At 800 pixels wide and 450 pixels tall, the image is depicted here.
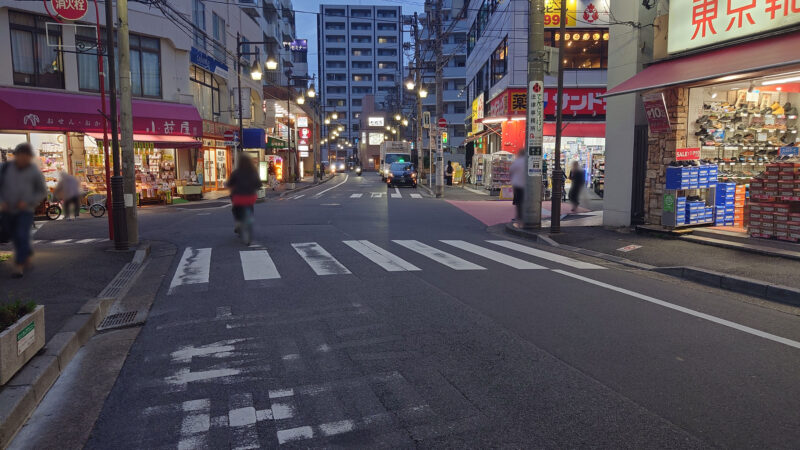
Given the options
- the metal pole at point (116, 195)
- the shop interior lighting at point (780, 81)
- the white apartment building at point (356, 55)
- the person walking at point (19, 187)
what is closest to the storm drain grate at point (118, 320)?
the person walking at point (19, 187)

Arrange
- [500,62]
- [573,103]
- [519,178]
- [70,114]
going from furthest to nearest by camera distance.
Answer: [500,62], [573,103], [70,114], [519,178]

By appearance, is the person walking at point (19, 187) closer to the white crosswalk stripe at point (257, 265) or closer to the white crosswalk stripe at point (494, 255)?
the white crosswalk stripe at point (257, 265)

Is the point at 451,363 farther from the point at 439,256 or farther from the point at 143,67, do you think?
the point at 143,67

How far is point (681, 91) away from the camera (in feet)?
43.5

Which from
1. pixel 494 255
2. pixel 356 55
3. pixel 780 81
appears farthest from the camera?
pixel 356 55

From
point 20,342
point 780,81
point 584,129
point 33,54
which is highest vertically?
point 33,54

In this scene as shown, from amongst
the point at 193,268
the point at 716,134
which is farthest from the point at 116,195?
the point at 716,134

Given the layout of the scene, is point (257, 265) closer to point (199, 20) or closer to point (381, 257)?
point (381, 257)

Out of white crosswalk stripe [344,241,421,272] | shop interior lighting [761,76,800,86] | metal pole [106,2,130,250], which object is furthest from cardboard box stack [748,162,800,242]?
metal pole [106,2,130,250]

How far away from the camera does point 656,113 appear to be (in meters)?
13.3

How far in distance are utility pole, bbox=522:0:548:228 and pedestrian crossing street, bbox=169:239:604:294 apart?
2.34 meters

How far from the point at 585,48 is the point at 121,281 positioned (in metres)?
30.4

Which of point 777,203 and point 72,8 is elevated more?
point 72,8

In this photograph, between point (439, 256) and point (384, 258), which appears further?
point (439, 256)
